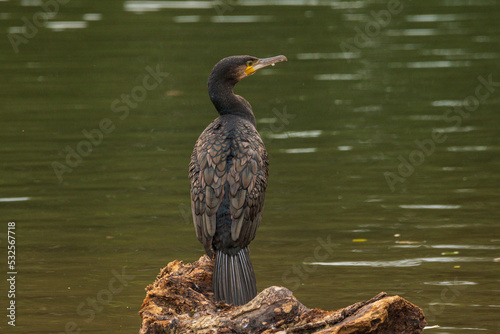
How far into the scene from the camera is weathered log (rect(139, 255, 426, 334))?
6.91m

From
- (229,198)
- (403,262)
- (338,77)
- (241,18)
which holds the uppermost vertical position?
(229,198)

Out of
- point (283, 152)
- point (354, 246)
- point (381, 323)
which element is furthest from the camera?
point (283, 152)

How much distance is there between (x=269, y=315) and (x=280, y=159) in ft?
26.9

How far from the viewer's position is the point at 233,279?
7848 mm

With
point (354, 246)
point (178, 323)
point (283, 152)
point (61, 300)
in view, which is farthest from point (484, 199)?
point (178, 323)

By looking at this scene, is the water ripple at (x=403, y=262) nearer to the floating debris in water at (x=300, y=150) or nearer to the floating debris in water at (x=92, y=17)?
the floating debris in water at (x=300, y=150)

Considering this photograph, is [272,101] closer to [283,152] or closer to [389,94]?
[389,94]

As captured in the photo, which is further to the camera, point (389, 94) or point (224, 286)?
point (389, 94)

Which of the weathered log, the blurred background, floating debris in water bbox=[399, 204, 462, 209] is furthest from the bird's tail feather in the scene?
floating debris in water bbox=[399, 204, 462, 209]

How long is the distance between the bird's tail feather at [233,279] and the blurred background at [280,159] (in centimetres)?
146

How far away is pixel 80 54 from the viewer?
24.7 meters

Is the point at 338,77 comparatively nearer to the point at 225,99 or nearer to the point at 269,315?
the point at 225,99

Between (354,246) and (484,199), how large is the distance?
2589 millimetres

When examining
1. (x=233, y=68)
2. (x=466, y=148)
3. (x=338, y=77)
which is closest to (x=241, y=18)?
(x=338, y=77)
